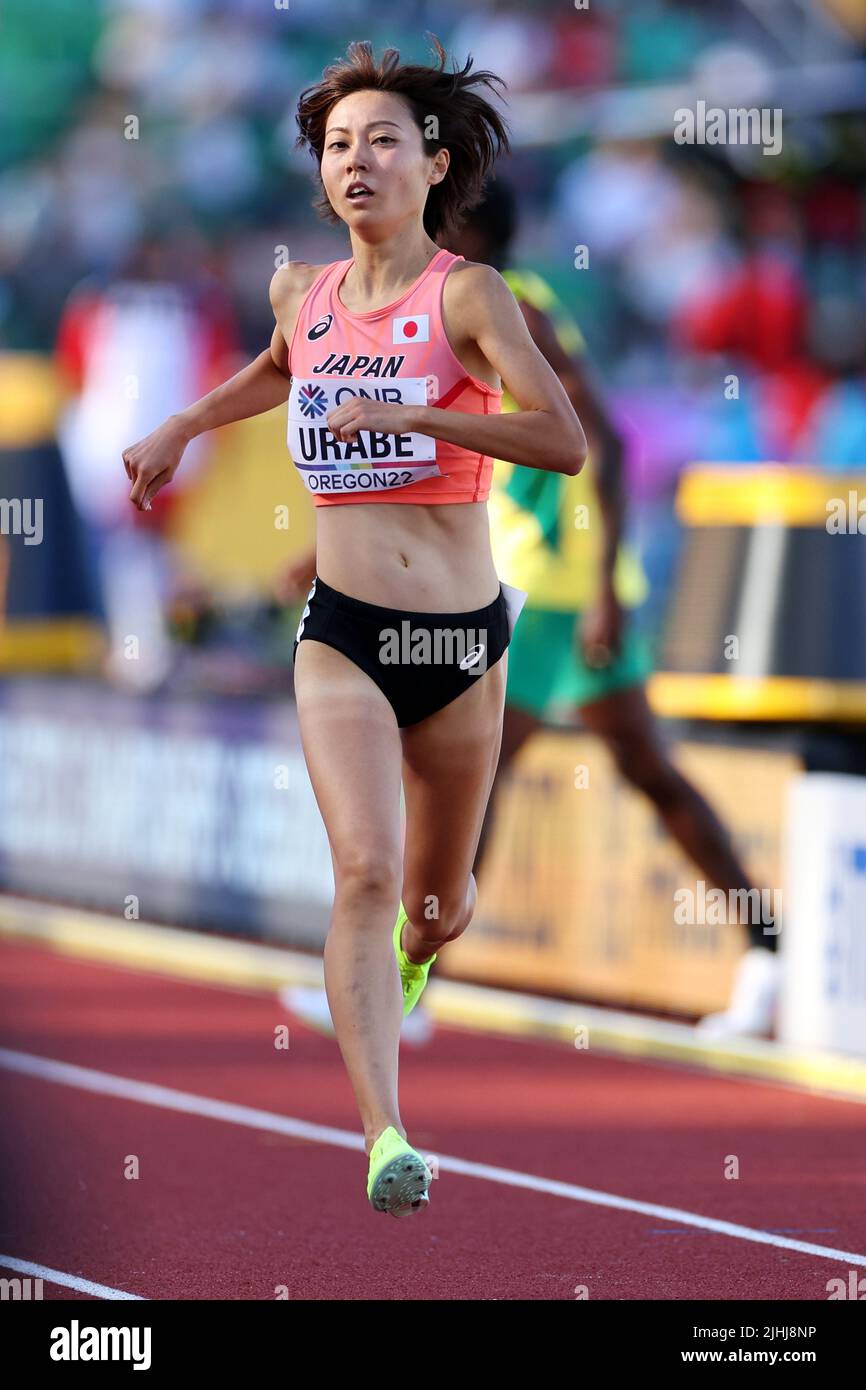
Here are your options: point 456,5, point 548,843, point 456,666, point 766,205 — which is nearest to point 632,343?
point 766,205

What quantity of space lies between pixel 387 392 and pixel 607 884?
503cm

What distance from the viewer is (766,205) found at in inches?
605

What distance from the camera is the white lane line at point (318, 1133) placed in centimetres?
582

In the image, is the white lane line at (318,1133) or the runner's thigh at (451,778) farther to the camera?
the white lane line at (318,1133)

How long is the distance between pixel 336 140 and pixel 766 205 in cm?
1105

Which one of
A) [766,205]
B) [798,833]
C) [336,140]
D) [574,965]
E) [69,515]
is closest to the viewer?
[336,140]

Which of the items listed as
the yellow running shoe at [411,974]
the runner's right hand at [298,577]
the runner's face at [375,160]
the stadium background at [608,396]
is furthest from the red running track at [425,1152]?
the runner's face at [375,160]

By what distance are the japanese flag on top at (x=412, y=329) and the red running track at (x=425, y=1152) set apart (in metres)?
2.02

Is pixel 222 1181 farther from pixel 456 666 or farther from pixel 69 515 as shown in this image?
pixel 69 515

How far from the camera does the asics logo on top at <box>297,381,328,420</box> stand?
4793 millimetres

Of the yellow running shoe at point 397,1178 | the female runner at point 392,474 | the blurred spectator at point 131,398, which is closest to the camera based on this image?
the yellow running shoe at point 397,1178

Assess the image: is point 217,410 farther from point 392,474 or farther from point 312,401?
point 392,474

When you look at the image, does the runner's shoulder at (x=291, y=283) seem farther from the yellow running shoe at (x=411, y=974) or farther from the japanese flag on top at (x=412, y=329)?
the yellow running shoe at (x=411, y=974)
